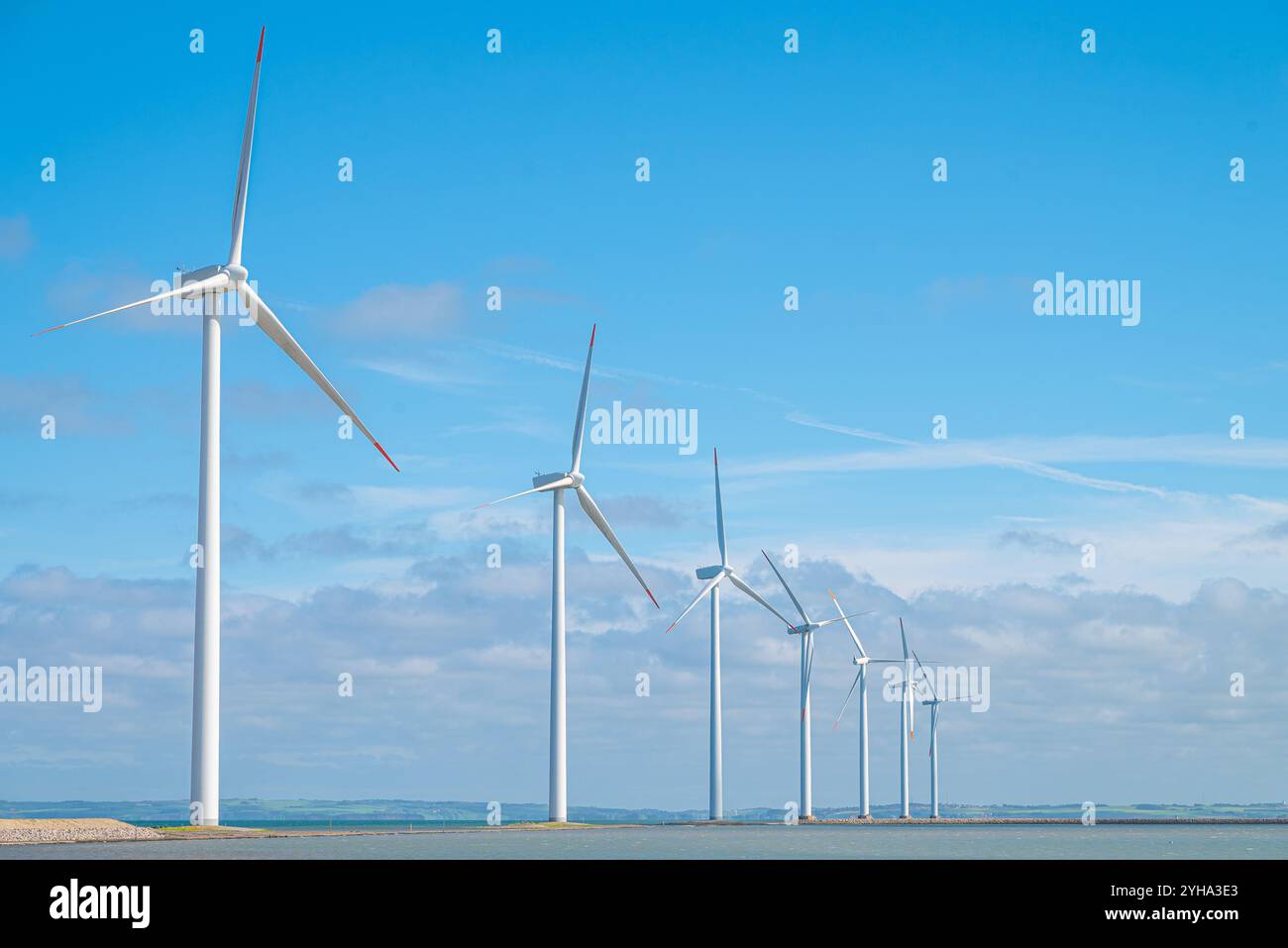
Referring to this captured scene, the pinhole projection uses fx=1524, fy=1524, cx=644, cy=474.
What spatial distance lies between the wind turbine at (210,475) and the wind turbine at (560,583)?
33.7 meters

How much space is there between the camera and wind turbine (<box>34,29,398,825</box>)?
2552 inches

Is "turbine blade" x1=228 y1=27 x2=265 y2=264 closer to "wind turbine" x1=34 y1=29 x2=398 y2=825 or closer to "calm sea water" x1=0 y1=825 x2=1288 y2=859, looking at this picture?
"wind turbine" x1=34 y1=29 x2=398 y2=825

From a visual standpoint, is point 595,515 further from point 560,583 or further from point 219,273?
point 219,273

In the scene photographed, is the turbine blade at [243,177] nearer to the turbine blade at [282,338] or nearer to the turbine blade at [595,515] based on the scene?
Result: the turbine blade at [282,338]

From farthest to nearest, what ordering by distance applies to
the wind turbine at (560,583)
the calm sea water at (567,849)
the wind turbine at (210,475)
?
1. the wind turbine at (560,583)
2. the wind turbine at (210,475)
3. the calm sea water at (567,849)

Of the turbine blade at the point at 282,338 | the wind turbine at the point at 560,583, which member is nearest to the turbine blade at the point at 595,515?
the wind turbine at the point at 560,583

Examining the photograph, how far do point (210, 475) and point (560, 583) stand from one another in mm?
39069

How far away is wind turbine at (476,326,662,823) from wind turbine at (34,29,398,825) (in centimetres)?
3373

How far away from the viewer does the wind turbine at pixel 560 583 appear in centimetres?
10062

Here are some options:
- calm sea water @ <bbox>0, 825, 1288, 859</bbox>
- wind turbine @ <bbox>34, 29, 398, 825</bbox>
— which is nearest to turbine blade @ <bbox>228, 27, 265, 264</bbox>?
wind turbine @ <bbox>34, 29, 398, 825</bbox>
